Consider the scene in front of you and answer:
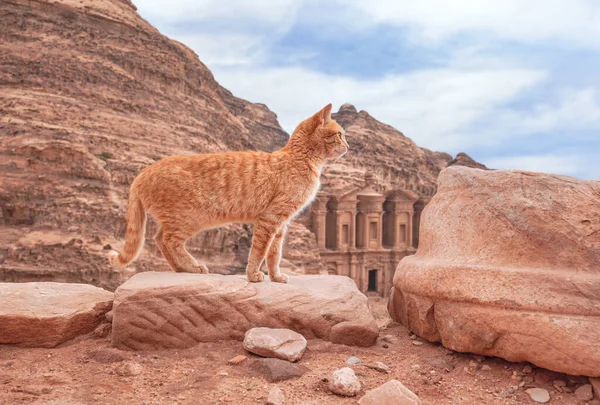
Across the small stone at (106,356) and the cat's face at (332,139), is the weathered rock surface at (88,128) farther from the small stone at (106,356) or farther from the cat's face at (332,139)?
the cat's face at (332,139)

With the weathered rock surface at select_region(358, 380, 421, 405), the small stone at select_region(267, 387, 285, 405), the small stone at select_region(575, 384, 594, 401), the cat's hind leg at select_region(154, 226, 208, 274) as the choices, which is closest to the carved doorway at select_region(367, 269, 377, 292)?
the cat's hind leg at select_region(154, 226, 208, 274)

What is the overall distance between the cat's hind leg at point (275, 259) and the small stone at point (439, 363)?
2.25 meters

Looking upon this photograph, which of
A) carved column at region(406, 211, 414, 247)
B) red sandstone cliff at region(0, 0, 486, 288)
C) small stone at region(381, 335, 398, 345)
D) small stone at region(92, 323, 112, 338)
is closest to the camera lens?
small stone at region(92, 323, 112, 338)

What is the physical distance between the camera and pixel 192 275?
6281 millimetres

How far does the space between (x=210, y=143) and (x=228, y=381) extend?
4796 cm

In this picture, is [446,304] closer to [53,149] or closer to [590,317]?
[590,317]

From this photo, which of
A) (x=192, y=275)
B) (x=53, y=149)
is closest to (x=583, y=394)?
(x=192, y=275)

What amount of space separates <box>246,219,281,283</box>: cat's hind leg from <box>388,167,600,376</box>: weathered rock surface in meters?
2.01

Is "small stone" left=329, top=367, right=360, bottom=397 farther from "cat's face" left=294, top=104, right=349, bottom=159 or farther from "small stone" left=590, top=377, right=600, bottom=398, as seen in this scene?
"cat's face" left=294, top=104, right=349, bottom=159

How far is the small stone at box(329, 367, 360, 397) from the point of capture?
460 centimetres


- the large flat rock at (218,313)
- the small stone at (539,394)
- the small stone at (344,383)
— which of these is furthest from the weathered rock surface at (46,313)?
the small stone at (539,394)

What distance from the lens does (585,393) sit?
15.6 feet

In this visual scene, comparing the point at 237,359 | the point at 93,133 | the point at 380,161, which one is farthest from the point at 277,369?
the point at 380,161

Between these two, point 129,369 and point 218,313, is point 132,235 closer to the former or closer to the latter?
point 218,313
